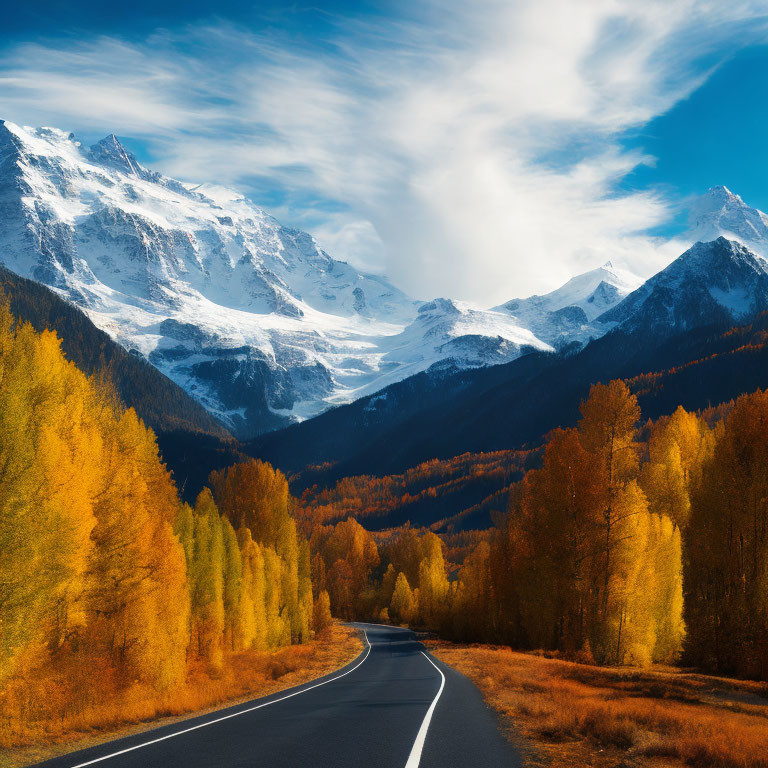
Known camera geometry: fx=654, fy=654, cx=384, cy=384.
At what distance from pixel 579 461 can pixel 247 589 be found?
1176 inches

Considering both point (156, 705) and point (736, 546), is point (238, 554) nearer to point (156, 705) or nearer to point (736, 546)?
point (156, 705)

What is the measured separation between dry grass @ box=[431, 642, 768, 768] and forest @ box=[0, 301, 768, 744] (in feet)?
27.7

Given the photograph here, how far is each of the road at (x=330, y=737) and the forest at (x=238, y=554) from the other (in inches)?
232

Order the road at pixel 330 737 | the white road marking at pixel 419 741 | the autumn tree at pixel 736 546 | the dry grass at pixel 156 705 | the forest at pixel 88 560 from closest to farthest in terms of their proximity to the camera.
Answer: the white road marking at pixel 419 741
the road at pixel 330 737
the dry grass at pixel 156 705
the forest at pixel 88 560
the autumn tree at pixel 736 546

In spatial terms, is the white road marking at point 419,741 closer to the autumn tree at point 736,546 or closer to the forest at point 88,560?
the forest at point 88,560

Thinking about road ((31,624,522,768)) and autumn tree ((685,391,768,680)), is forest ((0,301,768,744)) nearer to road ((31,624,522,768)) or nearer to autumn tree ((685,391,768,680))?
autumn tree ((685,391,768,680))

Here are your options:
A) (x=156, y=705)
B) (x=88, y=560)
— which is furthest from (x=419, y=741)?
(x=88, y=560)

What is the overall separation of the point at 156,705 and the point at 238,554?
94.1 ft

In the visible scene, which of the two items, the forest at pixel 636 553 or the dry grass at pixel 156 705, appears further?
the forest at pixel 636 553

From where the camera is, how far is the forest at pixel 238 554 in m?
19.9

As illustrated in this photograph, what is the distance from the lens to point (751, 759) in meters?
11.4

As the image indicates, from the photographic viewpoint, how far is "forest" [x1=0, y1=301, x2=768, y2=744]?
19922 millimetres

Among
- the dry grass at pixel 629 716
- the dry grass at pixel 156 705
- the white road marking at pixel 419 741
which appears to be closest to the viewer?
the white road marking at pixel 419 741

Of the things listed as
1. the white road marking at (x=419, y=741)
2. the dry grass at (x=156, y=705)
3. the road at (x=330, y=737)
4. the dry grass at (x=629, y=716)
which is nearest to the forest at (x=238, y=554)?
the dry grass at (x=156, y=705)
